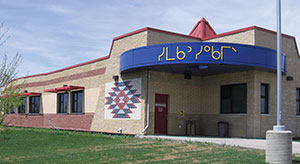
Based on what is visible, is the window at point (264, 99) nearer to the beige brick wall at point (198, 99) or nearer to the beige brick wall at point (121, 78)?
the beige brick wall at point (198, 99)

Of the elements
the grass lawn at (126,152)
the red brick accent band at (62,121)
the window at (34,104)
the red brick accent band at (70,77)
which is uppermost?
the red brick accent band at (70,77)

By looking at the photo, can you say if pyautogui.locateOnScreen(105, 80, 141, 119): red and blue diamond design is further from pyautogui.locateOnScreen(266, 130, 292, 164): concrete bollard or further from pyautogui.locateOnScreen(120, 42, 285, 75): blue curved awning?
pyautogui.locateOnScreen(266, 130, 292, 164): concrete bollard

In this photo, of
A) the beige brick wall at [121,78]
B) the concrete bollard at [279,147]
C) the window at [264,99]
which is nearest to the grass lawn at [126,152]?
the concrete bollard at [279,147]

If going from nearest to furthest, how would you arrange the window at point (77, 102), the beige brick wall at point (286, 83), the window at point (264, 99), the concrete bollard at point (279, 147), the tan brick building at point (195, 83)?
the concrete bollard at point (279, 147), the tan brick building at point (195, 83), the beige brick wall at point (286, 83), the window at point (264, 99), the window at point (77, 102)

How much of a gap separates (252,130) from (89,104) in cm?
1259

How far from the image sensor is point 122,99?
24.7 metres

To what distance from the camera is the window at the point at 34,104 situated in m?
38.2

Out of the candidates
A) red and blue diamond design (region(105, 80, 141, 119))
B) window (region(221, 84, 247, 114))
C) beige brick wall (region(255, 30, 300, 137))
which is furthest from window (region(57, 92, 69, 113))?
beige brick wall (region(255, 30, 300, 137))

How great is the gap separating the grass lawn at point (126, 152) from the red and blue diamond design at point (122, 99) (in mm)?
5234

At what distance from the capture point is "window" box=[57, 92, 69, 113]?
3303cm

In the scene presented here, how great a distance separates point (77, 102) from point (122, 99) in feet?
25.7

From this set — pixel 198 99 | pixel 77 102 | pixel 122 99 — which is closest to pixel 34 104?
pixel 77 102

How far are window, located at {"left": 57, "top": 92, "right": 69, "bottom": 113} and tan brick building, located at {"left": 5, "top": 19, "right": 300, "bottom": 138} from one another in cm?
592

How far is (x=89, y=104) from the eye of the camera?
29.0 m
